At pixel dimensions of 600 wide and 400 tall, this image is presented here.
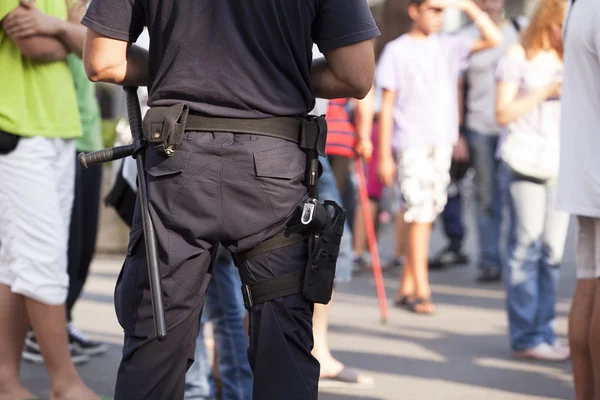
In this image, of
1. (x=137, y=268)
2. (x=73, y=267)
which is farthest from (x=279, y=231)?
(x=73, y=267)

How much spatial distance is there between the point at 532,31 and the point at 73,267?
2.70 metres

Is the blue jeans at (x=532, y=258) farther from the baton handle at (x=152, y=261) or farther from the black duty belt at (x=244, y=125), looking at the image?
the baton handle at (x=152, y=261)

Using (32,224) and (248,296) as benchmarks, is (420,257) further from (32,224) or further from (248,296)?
(248,296)

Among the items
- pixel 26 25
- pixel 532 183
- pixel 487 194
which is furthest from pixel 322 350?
pixel 487 194

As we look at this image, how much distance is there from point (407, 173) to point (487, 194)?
158 centimetres

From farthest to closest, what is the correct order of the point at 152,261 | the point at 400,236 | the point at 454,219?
the point at 454,219 → the point at 400,236 → the point at 152,261

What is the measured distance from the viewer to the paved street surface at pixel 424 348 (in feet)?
17.5

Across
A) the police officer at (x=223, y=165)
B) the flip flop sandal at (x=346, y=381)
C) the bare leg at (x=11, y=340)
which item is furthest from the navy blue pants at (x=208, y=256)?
the flip flop sandal at (x=346, y=381)

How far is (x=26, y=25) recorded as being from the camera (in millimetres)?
4422

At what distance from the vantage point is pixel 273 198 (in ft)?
9.98

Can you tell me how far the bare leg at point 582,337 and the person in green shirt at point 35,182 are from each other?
80.3 inches

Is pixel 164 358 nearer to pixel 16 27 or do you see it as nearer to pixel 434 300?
pixel 16 27

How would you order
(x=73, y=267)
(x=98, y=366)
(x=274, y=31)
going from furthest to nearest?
1. (x=98, y=366)
2. (x=73, y=267)
3. (x=274, y=31)

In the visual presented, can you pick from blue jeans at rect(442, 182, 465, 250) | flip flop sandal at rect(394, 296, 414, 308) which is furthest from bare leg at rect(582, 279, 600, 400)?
blue jeans at rect(442, 182, 465, 250)
